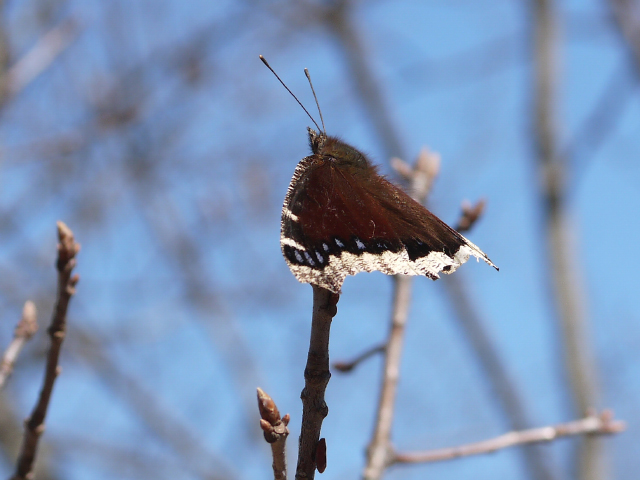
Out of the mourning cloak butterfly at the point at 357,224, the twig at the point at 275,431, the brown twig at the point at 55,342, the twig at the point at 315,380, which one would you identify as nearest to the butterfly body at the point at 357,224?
the mourning cloak butterfly at the point at 357,224

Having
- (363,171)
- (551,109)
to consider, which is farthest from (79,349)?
(551,109)

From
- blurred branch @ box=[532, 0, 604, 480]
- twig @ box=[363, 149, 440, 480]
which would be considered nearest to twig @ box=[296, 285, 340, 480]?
twig @ box=[363, 149, 440, 480]

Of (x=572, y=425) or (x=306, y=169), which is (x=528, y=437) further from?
(x=306, y=169)

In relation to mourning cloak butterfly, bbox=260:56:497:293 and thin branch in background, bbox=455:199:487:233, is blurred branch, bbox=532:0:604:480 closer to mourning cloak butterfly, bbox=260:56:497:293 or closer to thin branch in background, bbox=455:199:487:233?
thin branch in background, bbox=455:199:487:233

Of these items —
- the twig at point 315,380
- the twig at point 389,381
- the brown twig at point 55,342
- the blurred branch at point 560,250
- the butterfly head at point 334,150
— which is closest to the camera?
the twig at point 315,380

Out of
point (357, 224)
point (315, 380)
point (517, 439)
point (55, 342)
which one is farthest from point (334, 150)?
point (517, 439)

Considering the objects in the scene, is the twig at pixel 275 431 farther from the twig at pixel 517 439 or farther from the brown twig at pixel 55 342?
the twig at pixel 517 439
